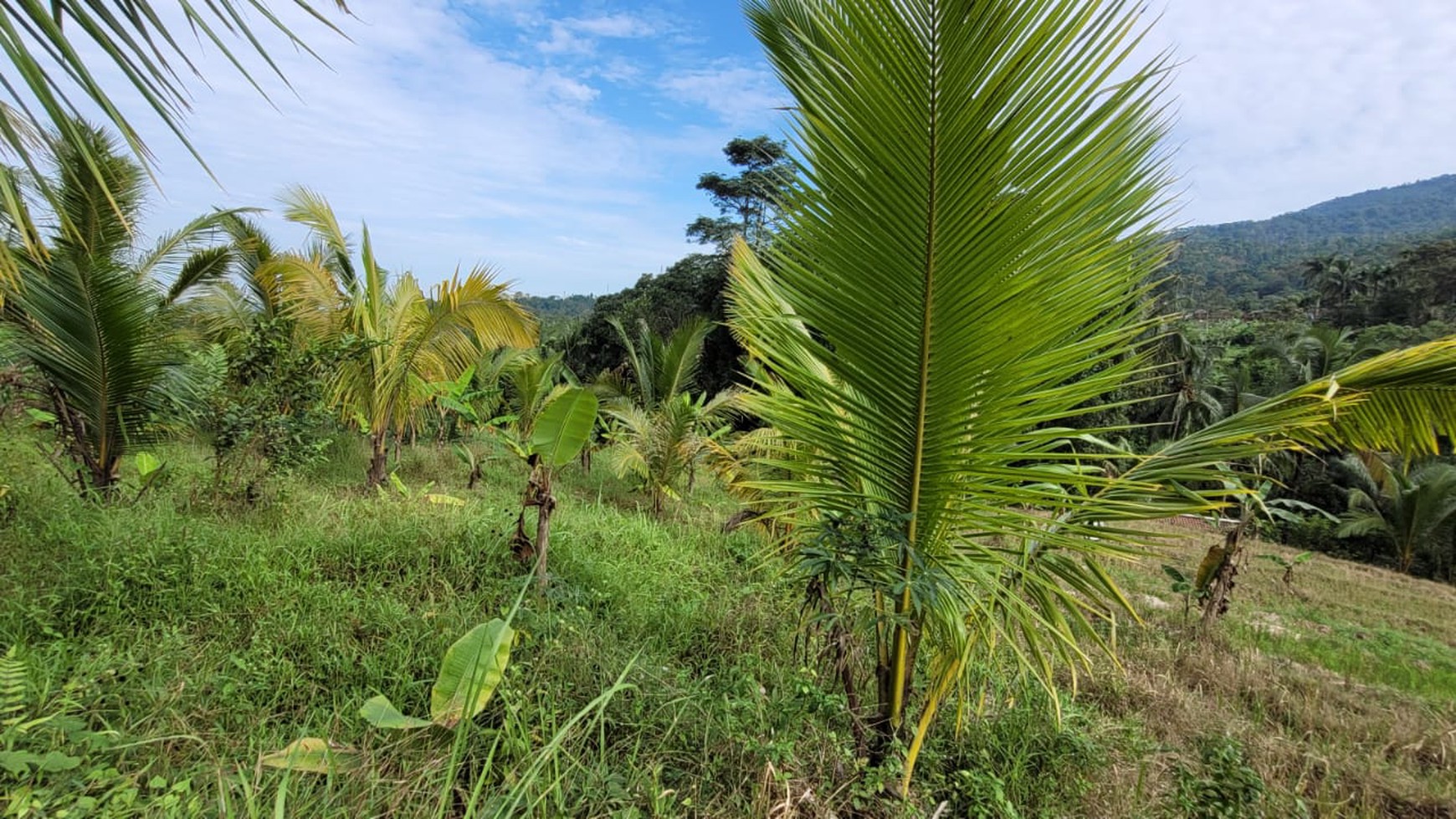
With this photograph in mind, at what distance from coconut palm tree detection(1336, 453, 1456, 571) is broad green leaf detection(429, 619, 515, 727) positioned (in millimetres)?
18802

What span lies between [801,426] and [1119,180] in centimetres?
95

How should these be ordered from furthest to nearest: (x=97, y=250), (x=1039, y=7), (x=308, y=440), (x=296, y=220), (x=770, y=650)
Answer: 1. (x=296, y=220)
2. (x=308, y=440)
3. (x=97, y=250)
4. (x=770, y=650)
5. (x=1039, y=7)

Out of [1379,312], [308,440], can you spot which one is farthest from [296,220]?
[1379,312]

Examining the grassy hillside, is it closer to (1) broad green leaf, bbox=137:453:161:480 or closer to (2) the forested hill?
(1) broad green leaf, bbox=137:453:161:480

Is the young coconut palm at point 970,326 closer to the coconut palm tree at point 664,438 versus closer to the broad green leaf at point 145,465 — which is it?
the coconut palm tree at point 664,438

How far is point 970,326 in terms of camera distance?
134 centimetres

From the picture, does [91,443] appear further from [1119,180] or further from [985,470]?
[1119,180]

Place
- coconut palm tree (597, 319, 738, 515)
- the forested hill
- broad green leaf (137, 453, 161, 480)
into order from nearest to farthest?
broad green leaf (137, 453, 161, 480), coconut palm tree (597, 319, 738, 515), the forested hill

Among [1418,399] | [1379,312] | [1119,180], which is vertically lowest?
[1418,399]

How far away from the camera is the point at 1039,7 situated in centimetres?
116

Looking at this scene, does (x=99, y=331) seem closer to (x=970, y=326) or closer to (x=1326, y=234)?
(x=970, y=326)

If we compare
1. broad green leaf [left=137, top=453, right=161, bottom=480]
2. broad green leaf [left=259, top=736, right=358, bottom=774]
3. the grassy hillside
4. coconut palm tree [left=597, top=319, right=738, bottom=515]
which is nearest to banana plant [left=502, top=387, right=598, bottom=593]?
the grassy hillside

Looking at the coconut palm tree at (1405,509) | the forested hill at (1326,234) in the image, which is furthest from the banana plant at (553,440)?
the forested hill at (1326,234)

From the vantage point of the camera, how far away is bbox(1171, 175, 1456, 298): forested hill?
5544 cm
